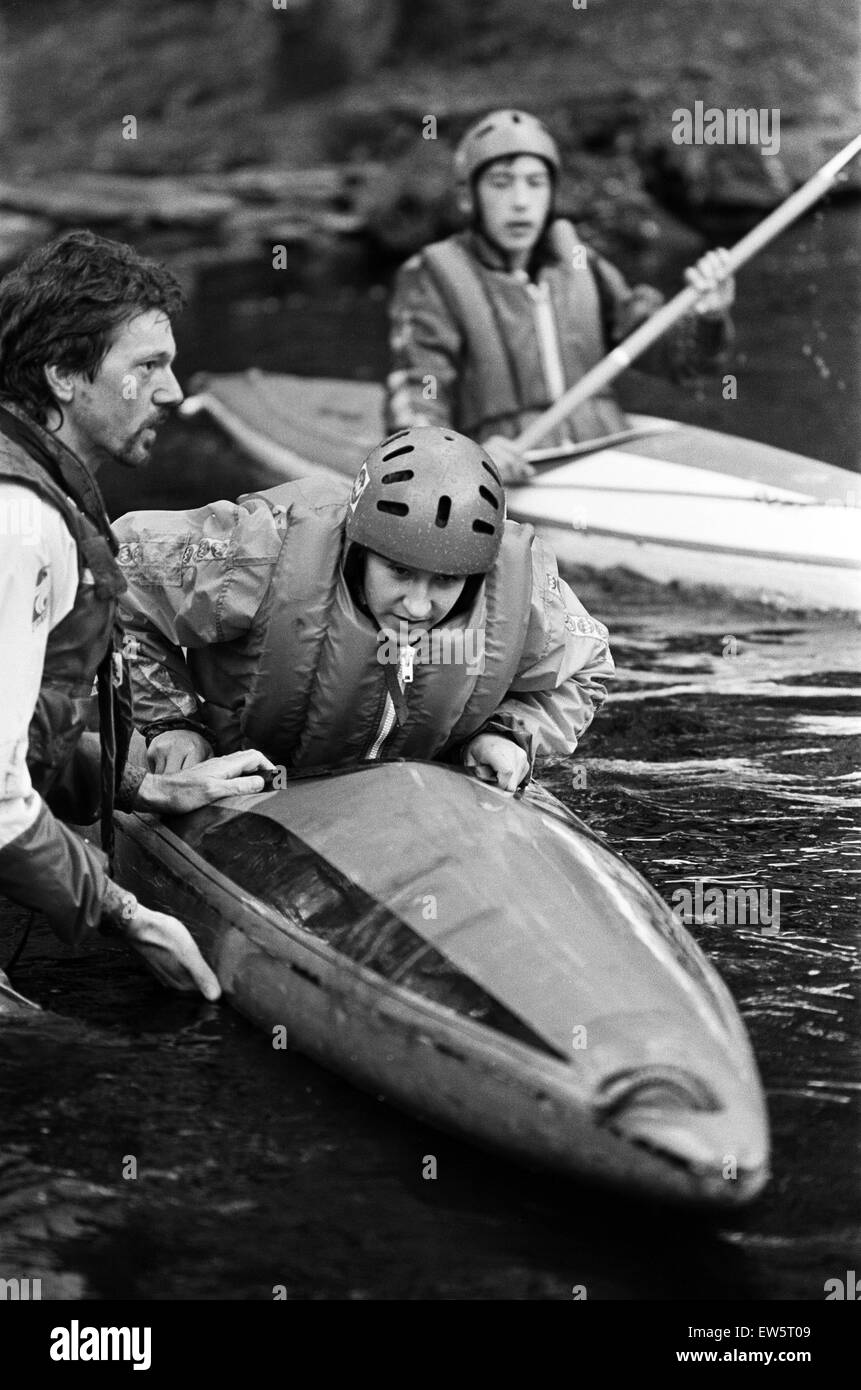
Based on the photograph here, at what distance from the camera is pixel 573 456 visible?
27.0 feet

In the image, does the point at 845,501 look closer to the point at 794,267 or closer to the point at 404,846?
the point at 404,846

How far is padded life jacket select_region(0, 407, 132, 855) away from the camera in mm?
3598

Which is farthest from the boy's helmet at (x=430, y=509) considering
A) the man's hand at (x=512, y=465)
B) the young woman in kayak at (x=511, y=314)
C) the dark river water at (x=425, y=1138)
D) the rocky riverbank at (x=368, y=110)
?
the rocky riverbank at (x=368, y=110)

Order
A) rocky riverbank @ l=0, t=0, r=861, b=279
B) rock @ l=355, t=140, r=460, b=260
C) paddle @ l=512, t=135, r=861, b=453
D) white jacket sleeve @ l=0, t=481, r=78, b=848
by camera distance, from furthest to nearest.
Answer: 1. rocky riverbank @ l=0, t=0, r=861, b=279
2. rock @ l=355, t=140, r=460, b=260
3. paddle @ l=512, t=135, r=861, b=453
4. white jacket sleeve @ l=0, t=481, r=78, b=848

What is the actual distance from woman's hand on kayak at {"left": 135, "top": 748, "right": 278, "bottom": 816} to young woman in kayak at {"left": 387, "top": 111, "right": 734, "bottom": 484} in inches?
173

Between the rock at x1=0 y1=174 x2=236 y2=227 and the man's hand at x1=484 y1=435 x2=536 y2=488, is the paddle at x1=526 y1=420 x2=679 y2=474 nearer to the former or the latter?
the man's hand at x1=484 y1=435 x2=536 y2=488

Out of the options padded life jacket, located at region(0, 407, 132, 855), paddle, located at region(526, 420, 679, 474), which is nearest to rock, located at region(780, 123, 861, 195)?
paddle, located at region(526, 420, 679, 474)

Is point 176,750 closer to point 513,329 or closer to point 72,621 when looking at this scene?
point 72,621

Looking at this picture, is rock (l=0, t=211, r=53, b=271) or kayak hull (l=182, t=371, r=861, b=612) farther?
rock (l=0, t=211, r=53, b=271)

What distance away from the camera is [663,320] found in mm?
8234

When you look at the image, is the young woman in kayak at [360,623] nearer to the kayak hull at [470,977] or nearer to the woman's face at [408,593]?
the woman's face at [408,593]

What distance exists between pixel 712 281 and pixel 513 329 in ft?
3.01

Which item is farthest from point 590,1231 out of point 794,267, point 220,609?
point 794,267
